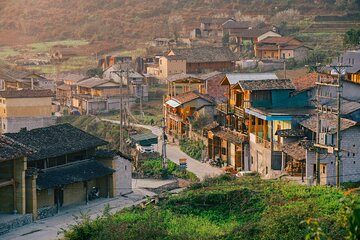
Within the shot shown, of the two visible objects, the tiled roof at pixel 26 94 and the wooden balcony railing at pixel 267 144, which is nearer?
the wooden balcony railing at pixel 267 144

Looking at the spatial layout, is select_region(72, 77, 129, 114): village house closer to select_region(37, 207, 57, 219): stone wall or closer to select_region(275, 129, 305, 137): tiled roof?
select_region(275, 129, 305, 137): tiled roof

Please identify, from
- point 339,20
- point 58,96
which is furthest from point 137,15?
point 58,96

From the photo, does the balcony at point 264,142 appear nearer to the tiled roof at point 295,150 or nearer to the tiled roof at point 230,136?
the tiled roof at point 295,150

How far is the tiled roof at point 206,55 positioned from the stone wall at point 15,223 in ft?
94.1

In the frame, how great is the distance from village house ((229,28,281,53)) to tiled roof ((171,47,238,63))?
283 inches

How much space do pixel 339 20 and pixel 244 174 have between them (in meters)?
42.4

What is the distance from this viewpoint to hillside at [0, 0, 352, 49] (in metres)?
78.4

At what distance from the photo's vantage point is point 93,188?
A: 85.0 ft

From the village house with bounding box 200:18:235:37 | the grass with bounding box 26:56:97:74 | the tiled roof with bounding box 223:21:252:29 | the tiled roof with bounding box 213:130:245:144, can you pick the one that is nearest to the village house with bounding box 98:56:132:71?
the grass with bounding box 26:56:97:74

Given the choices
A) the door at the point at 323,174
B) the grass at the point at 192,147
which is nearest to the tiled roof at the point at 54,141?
the door at the point at 323,174

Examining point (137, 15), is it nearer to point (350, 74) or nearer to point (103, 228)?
point (350, 74)

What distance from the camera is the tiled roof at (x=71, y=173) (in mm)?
23234

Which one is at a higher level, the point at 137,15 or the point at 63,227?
the point at 137,15

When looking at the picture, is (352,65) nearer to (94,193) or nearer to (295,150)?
(295,150)
